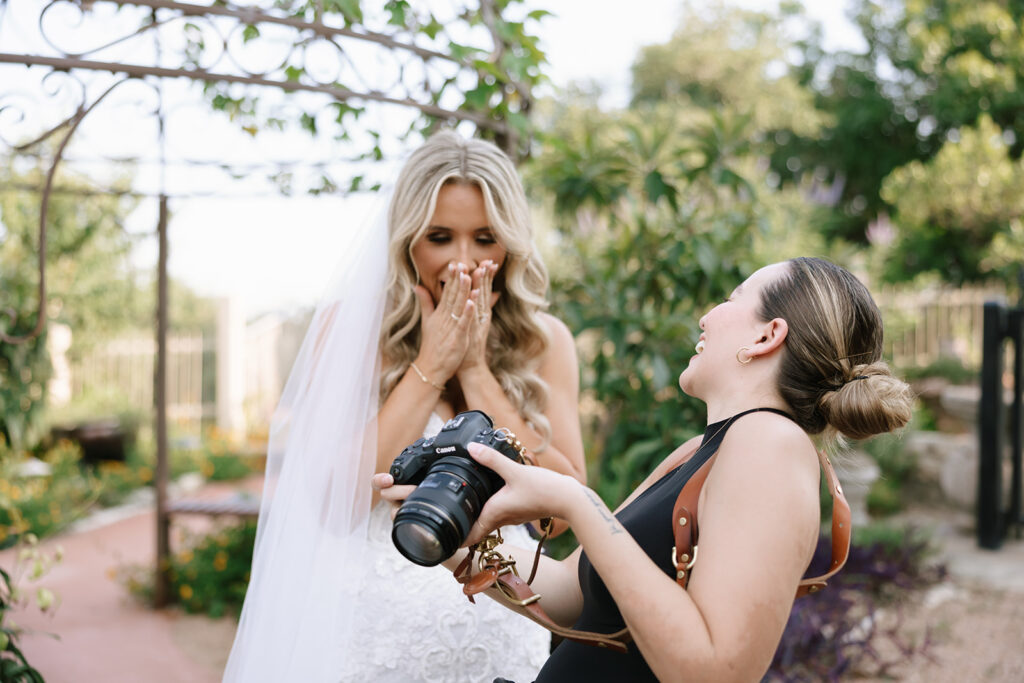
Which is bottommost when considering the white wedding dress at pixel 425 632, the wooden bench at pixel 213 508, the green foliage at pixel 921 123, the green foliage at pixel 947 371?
the wooden bench at pixel 213 508

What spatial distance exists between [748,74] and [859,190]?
467cm

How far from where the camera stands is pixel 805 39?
66.0 feet

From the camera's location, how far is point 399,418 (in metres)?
2.02

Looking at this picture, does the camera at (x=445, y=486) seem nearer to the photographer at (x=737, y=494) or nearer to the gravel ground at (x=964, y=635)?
the photographer at (x=737, y=494)

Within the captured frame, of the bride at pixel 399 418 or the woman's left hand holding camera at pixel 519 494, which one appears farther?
the bride at pixel 399 418

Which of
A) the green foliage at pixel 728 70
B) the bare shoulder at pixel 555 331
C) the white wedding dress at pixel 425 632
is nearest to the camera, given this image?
the white wedding dress at pixel 425 632

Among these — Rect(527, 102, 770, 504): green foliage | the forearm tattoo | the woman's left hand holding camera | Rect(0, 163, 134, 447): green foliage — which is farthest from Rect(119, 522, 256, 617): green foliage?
the forearm tattoo

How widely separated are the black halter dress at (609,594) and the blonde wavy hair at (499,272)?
2.53 feet

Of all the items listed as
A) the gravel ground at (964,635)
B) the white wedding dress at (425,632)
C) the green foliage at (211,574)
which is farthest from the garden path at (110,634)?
the gravel ground at (964,635)

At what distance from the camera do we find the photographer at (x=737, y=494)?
42.6 inches

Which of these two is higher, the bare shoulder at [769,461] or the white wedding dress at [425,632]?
the bare shoulder at [769,461]

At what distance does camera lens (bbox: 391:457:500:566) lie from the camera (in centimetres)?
118

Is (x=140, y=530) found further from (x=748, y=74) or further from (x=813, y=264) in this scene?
(x=748, y=74)

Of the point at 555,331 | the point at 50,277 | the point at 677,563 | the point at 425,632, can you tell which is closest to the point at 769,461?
the point at 677,563
